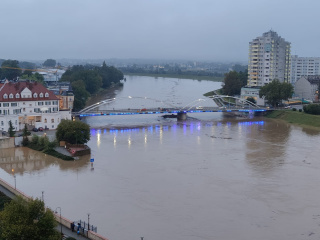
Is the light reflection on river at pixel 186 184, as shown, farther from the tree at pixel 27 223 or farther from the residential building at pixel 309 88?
the residential building at pixel 309 88

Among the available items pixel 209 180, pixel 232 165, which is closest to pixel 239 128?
pixel 232 165

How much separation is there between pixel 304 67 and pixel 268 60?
12.7m

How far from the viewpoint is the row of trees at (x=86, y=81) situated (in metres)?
31.1

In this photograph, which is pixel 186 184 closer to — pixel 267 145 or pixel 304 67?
pixel 267 145

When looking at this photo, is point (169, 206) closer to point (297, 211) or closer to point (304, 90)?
point (297, 211)

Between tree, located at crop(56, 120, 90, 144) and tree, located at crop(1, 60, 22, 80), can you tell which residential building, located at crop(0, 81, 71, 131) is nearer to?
tree, located at crop(56, 120, 90, 144)

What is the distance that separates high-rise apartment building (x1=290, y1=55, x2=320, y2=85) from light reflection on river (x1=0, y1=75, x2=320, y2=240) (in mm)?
29480

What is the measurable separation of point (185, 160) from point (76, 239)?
837cm

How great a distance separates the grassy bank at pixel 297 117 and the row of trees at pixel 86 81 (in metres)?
12.1

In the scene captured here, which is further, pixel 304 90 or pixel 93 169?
pixel 304 90

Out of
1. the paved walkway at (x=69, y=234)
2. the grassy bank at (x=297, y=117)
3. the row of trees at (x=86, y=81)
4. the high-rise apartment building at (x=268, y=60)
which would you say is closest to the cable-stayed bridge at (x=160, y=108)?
the grassy bank at (x=297, y=117)

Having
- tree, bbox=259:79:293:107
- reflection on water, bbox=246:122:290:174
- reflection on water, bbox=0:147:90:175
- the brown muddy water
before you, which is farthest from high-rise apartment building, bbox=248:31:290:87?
reflection on water, bbox=0:147:90:175

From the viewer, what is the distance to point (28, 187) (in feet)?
43.9

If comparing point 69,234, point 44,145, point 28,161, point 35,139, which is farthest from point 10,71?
point 69,234
